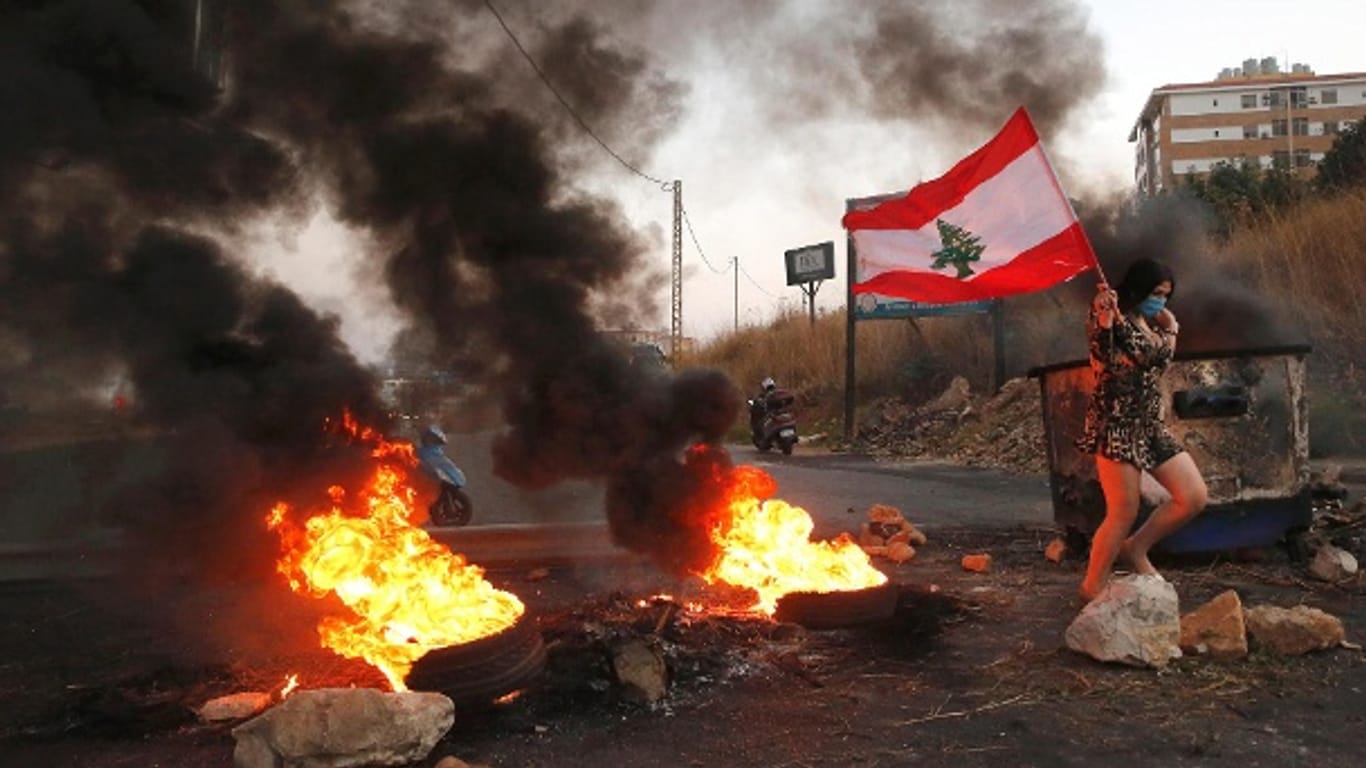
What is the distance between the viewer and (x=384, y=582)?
4797 mm

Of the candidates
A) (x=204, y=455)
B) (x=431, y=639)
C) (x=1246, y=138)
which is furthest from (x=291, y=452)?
(x=1246, y=138)

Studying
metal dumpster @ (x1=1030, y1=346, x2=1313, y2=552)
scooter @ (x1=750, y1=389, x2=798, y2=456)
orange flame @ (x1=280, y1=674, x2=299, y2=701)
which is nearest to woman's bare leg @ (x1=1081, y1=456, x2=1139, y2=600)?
metal dumpster @ (x1=1030, y1=346, x2=1313, y2=552)

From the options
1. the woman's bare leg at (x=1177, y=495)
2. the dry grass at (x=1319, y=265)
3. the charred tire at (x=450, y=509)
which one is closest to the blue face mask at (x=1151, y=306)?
the woman's bare leg at (x=1177, y=495)

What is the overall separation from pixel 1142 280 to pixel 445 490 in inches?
283

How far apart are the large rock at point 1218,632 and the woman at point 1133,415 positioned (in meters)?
0.75

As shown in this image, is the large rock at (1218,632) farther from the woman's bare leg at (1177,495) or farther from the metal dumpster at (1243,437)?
the metal dumpster at (1243,437)

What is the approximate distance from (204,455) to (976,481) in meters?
10.7

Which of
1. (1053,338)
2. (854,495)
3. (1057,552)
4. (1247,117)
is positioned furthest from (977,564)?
(1247,117)

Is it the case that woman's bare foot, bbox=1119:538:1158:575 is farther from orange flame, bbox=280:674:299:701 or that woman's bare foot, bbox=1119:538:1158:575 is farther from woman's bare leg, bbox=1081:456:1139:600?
orange flame, bbox=280:674:299:701

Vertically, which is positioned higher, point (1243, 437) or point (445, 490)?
point (1243, 437)

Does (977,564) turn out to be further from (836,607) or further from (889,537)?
(836,607)

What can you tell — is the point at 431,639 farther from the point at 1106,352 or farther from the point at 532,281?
the point at 1106,352

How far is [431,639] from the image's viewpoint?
15.0ft

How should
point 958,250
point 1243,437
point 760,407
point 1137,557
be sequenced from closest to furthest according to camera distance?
point 1137,557
point 1243,437
point 958,250
point 760,407
